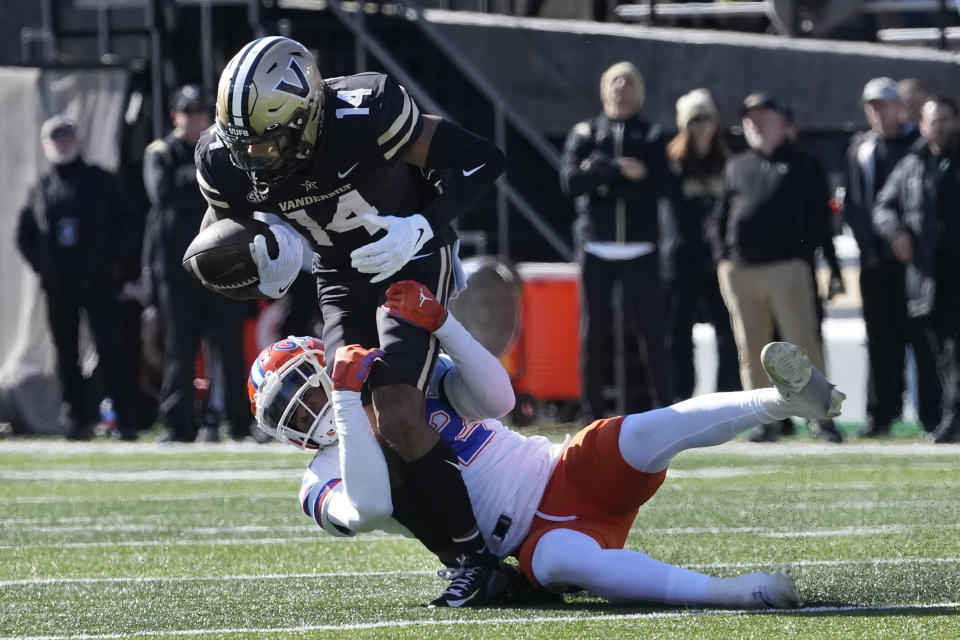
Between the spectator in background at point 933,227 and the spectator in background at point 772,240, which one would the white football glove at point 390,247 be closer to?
the spectator in background at point 772,240

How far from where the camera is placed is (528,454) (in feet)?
15.1

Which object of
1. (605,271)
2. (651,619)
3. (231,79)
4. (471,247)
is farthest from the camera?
(471,247)

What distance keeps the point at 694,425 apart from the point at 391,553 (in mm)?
1760

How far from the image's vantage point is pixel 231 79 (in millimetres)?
4715

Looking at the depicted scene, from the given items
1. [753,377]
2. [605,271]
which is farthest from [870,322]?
[605,271]

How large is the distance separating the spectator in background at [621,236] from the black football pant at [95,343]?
9.66ft

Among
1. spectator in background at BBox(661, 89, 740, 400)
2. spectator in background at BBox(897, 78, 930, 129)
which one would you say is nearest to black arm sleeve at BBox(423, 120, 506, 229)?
spectator in background at BBox(661, 89, 740, 400)

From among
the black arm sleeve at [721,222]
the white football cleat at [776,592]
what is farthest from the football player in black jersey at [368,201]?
the black arm sleeve at [721,222]

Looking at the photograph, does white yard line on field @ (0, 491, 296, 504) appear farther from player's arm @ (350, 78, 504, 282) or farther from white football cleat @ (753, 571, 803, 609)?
white football cleat @ (753, 571, 803, 609)

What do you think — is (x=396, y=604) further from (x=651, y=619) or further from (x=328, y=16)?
(x=328, y=16)

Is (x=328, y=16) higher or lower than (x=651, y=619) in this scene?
higher

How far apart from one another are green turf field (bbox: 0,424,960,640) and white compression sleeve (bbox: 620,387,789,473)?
0.39 metres

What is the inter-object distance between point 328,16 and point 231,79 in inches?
338

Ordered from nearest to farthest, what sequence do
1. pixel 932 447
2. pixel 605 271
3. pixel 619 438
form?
pixel 619 438, pixel 932 447, pixel 605 271
